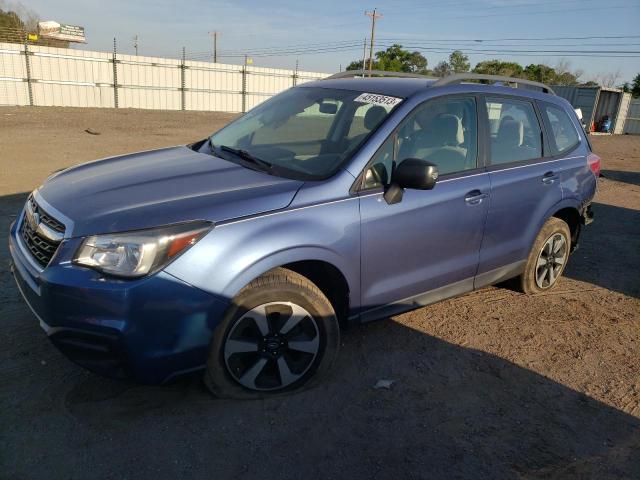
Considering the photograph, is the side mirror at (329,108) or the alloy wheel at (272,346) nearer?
the alloy wheel at (272,346)

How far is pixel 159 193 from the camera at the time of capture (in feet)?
9.55

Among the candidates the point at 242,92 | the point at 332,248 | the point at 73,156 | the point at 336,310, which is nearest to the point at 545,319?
the point at 336,310

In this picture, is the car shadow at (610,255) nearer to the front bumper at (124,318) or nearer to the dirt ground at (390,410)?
the dirt ground at (390,410)

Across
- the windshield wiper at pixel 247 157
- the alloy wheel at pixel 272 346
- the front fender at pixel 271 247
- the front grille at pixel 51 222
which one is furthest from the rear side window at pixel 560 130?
the front grille at pixel 51 222

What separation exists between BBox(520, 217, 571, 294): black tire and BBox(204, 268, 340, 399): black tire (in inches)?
87.2

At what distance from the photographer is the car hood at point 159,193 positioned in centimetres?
265

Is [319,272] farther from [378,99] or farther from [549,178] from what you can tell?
[549,178]

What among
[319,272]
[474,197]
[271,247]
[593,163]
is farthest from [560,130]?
[271,247]

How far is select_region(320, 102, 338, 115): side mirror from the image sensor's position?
3.85m

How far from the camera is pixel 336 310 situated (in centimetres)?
336

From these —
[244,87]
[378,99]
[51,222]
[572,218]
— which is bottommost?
[244,87]

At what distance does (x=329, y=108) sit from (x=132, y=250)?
6.41ft

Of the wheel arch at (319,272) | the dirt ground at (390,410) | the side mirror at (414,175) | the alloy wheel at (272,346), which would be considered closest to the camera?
the dirt ground at (390,410)

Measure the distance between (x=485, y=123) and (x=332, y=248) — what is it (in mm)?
1736
